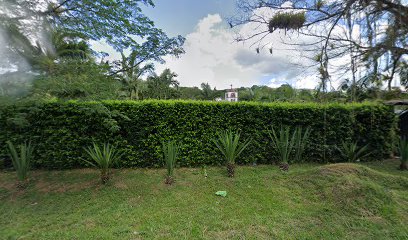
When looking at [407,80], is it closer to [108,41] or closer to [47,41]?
[108,41]

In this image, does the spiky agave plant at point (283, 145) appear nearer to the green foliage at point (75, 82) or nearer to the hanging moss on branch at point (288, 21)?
the hanging moss on branch at point (288, 21)

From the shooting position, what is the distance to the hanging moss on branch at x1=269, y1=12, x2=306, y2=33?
11.7 ft

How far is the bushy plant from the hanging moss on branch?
2.42 metres

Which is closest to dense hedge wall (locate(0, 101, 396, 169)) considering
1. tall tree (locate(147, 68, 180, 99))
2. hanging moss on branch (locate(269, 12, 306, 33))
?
hanging moss on branch (locate(269, 12, 306, 33))

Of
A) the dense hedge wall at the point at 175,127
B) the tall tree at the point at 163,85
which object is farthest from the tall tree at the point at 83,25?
the tall tree at the point at 163,85

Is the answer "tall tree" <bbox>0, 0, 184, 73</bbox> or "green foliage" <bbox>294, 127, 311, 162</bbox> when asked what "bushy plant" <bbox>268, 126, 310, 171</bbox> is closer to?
"green foliage" <bbox>294, 127, 311, 162</bbox>

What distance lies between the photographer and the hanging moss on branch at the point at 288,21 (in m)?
3.56

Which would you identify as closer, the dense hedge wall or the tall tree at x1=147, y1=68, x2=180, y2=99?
the dense hedge wall

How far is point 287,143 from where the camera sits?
15.5 ft

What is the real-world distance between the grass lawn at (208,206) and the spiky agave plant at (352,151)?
5.14ft

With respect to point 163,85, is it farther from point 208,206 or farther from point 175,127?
point 208,206

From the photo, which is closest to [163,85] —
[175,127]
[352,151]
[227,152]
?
[175,127]

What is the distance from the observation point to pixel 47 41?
116 inches

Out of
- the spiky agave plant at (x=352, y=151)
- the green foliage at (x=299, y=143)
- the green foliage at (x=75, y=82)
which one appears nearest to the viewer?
the green foliage at (x=75, y=82)
